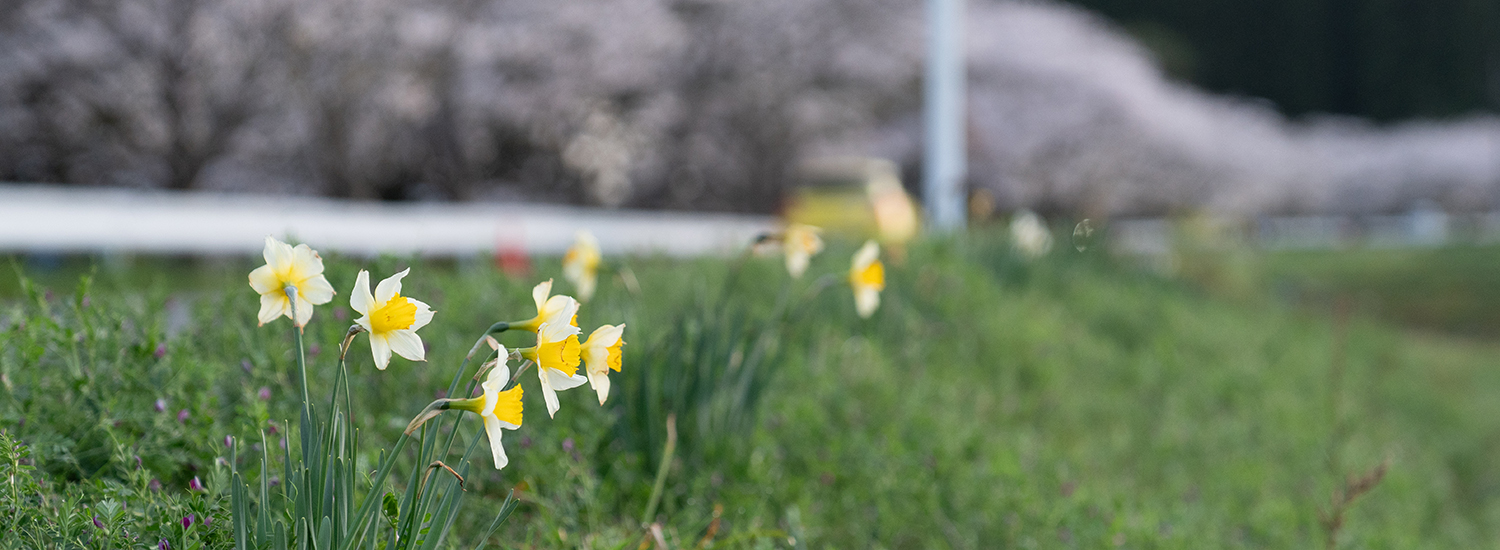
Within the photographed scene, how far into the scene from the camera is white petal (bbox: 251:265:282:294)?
4.47 feet

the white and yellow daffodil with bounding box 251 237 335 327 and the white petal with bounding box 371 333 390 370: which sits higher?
the white and yellow daffodil with bounding box 251 237 335 327

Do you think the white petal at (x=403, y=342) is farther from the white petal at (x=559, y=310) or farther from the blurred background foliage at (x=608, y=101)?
the blurred background foliage at (x=608, y=101)

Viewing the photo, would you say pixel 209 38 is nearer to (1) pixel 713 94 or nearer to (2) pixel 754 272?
(2) pixel 754 272

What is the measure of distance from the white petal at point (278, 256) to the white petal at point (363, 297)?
0.46 ft

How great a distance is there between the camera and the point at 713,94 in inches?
674

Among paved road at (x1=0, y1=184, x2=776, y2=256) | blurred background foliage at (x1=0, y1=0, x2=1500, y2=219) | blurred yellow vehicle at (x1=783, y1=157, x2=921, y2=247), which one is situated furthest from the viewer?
blurred yellow vehicle at (x1=783, y1=157, x2=921, y2=247)

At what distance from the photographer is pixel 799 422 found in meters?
2.99

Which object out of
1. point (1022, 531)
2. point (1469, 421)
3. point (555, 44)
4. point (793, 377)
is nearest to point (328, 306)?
point (793, 377)

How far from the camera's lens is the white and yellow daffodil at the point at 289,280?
54.1 inches

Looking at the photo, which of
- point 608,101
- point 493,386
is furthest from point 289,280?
point 608,101

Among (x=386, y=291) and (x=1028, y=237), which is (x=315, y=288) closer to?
(x=386, y=291)

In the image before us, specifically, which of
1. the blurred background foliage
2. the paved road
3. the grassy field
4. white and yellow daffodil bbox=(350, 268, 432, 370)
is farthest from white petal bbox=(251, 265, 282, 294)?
the blurred background foliage

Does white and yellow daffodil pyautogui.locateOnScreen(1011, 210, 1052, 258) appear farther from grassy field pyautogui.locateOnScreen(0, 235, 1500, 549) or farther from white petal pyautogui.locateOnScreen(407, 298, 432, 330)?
white petal pyautogui.locateOnScreen(407, 298, 432, 330)

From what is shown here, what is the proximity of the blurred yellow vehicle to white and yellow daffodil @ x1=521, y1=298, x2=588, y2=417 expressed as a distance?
30.3 feet
